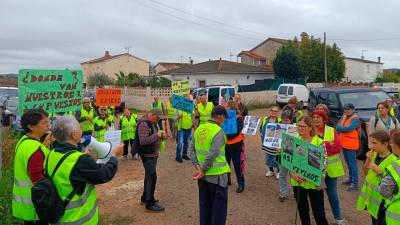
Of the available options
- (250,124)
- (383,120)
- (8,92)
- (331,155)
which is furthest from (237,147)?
(8,92)

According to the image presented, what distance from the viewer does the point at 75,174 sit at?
129 inches

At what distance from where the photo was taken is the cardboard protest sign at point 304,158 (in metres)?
4.91

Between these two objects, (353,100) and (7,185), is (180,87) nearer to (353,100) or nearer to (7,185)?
(353,100)

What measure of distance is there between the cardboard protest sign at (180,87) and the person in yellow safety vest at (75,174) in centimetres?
987

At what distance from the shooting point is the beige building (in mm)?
62028

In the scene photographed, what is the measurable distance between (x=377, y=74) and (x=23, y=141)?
70.3 m

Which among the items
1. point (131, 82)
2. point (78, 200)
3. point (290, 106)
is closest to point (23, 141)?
point (78, 200)

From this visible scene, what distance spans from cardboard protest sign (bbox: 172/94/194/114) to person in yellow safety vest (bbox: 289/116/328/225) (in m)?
5.54

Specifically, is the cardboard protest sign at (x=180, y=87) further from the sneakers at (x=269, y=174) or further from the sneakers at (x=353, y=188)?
the sneakers at (x=353, y=188)

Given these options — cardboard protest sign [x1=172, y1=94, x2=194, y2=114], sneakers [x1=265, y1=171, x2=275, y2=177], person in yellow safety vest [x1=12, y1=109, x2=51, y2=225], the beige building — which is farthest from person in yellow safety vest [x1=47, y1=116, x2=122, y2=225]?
the beige building

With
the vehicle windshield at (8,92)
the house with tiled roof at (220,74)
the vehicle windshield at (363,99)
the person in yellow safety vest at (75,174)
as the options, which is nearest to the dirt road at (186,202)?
the person in yellow safety vest at (75,174)

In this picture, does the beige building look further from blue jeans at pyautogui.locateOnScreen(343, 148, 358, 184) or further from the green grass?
blue jeans at pyautogui.locateOnScreen(343, 148, 358, 184)

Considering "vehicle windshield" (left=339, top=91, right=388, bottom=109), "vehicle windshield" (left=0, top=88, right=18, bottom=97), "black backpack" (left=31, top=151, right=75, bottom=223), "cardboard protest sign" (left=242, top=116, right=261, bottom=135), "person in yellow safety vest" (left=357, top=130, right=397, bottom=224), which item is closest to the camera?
"black backpack" (left=31, top=151, right=75, bottom=223)

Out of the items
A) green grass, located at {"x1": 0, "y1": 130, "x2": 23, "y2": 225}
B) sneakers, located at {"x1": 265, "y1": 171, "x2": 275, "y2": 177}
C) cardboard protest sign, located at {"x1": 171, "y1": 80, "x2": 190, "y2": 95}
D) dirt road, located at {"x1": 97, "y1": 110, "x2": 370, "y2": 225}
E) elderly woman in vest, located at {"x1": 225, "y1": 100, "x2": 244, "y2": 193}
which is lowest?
dirt road, located at {"x1": 97, "y1": 110, "x2": 370, "y2": 225}
